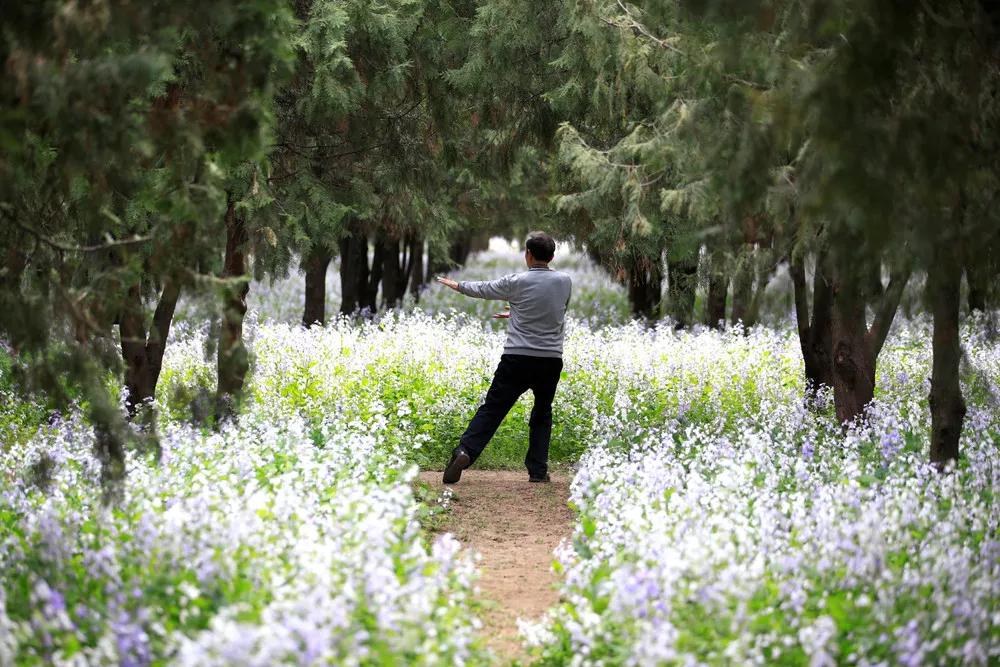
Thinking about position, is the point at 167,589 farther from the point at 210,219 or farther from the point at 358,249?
the point at 358,249

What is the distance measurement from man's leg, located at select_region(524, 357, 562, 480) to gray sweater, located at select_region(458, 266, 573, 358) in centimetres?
13

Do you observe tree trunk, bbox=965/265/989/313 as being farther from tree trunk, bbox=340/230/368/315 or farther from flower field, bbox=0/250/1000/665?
tree trunk, bbox=340/230/368/315

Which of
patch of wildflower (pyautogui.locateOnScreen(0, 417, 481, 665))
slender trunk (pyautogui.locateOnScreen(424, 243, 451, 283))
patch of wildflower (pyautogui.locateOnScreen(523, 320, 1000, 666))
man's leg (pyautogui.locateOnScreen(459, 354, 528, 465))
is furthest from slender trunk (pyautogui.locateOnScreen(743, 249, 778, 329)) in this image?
slender trunk (pyautogui.locateOnScreen(424, 243, 451, 283))

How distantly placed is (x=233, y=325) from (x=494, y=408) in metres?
2.49

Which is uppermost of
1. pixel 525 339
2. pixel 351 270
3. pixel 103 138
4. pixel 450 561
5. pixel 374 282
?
pixel 103 138

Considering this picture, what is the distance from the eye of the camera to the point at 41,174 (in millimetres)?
6234

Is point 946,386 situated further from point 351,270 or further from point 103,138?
point 351,270

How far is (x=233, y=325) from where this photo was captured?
22.9 feet

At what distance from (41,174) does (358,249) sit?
13952mm

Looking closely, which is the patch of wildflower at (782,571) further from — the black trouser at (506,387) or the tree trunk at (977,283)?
the black trouser at (506,387)

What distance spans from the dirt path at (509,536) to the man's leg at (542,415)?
18 centimetres

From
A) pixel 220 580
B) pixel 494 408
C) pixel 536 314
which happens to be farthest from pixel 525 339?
pixel 220 580

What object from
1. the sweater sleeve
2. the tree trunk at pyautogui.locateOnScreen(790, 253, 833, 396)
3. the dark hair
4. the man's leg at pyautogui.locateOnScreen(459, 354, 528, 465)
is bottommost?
the man's leg at pyautogui.locateOnScreen(459, 354, 528, 465)

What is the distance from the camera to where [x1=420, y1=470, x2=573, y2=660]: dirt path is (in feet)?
19.0
